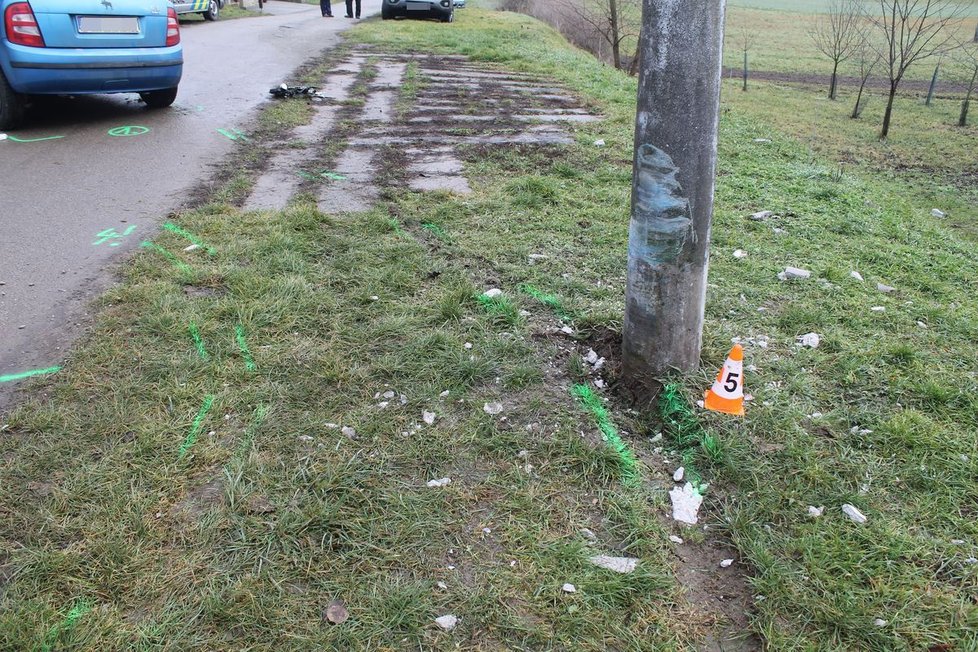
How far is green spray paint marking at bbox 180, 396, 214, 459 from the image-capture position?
2.69 meters

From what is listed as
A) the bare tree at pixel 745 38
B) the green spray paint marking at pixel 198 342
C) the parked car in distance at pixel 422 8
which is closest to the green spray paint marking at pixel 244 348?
the green spray paint marking at pixel 198 342

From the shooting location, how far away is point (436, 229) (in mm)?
4836

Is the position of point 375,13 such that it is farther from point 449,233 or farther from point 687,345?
point 687,345

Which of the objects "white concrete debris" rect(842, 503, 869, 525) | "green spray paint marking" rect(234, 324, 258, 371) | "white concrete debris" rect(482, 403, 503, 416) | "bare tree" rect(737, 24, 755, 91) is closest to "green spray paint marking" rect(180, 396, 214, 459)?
"green spray paint marking" rect(234, 324, 258, 371)

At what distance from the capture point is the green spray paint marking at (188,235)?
4.42 meters

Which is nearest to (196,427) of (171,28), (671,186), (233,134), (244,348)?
(244,348)

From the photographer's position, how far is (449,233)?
4777mm

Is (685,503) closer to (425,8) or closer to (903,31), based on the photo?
(903,31)

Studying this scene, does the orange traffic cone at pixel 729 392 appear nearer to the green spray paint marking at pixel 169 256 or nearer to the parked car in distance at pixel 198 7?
the green spray paint marking at pixel 169 256

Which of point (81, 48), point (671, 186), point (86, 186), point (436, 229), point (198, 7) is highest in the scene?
point (198, 7)

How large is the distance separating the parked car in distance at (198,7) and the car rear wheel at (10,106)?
11.7 m

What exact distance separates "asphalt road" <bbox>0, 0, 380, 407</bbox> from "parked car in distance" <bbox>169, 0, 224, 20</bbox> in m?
8.62

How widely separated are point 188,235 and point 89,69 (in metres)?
3.40

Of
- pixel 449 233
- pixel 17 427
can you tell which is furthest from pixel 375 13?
pixel 17 427
